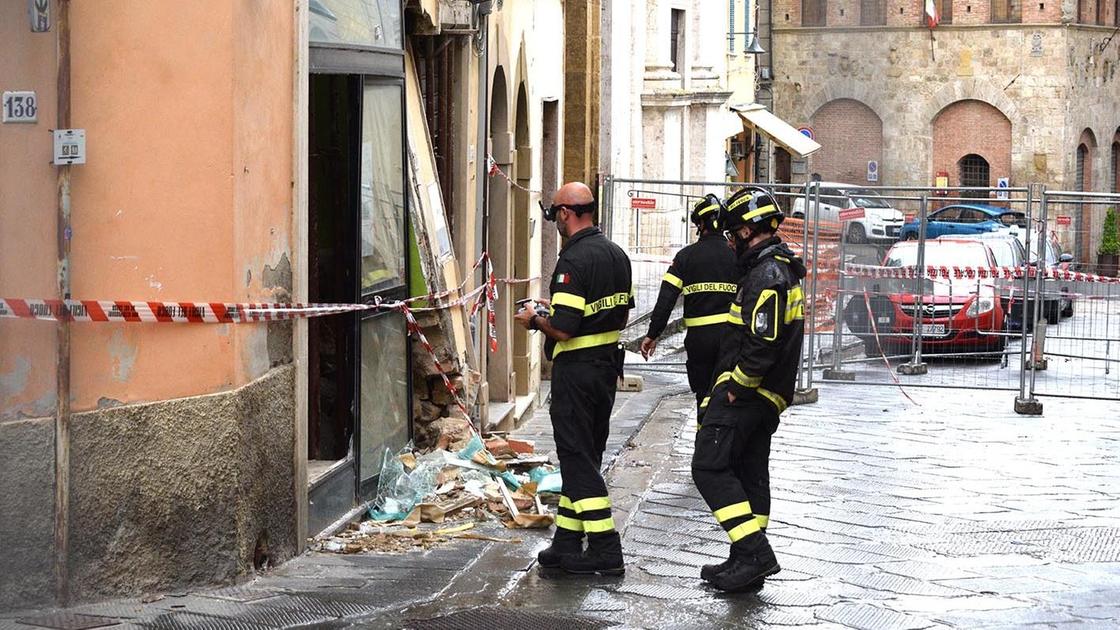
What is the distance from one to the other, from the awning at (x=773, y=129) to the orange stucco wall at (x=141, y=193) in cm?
3599

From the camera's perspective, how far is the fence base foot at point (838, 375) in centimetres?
1677

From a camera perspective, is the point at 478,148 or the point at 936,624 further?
the point at 478,148

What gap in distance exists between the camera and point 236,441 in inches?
274

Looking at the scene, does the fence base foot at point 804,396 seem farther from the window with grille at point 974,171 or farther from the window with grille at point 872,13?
the window with grille at point 872,13

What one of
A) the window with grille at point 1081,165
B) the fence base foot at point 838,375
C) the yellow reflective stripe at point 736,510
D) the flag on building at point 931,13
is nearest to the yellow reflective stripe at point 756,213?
the yellow reflective stripe at point 736,510

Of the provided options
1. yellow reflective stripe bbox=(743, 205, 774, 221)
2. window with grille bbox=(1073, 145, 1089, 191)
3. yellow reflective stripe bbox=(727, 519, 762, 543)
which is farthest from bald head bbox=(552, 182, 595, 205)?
window with grille bbox=(1073, 145, 1089, 191)

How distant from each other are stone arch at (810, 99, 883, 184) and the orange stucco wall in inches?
1813

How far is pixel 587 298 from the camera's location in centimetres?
775

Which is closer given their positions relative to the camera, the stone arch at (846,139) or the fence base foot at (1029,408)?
the fence base foot at (1029,408)

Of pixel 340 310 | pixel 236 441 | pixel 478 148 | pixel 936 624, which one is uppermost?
pixel 478 148

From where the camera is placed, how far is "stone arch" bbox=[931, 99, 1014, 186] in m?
50.0

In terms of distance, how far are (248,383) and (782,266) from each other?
8.09 feet

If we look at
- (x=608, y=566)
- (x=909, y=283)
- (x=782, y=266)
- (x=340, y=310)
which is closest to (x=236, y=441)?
(x=340, y=310)

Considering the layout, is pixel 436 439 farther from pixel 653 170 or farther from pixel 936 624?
pixel 653 170
